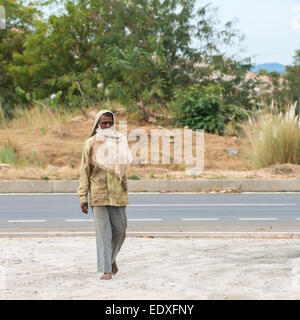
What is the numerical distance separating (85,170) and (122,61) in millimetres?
17581

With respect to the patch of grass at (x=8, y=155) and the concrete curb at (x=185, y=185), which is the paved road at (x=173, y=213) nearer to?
the concrete curb at (x=185, y=185)

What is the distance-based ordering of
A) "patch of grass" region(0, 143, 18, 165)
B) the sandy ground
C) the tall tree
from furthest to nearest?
1. the tall tree
2. "patch of grass" region(0, 143, 18, 165)
3. the sandy ground

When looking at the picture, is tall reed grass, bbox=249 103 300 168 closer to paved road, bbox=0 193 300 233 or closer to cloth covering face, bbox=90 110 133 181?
paved road, bbox=0 193 300 233

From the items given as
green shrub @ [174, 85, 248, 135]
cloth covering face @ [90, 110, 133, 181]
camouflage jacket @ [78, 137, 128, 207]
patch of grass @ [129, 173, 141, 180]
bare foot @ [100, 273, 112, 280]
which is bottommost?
bare foot @ [100, 273, 112, 280]

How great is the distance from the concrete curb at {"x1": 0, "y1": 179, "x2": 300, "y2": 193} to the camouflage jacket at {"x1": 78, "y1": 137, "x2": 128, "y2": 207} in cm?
958

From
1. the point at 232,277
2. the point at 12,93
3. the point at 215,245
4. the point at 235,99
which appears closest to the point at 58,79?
the point at 12,93

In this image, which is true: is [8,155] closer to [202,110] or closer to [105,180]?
[202,110]

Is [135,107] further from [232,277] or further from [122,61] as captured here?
[232,277]

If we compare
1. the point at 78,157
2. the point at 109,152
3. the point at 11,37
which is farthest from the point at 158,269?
the point at 11,37

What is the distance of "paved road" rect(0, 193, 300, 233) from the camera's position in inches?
419

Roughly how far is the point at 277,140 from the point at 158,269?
11.6 metres

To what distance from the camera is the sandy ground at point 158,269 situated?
5820mm

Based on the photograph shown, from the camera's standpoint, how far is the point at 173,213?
12266 mm

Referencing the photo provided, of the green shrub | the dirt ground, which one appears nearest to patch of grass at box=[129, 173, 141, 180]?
the dirt ground
